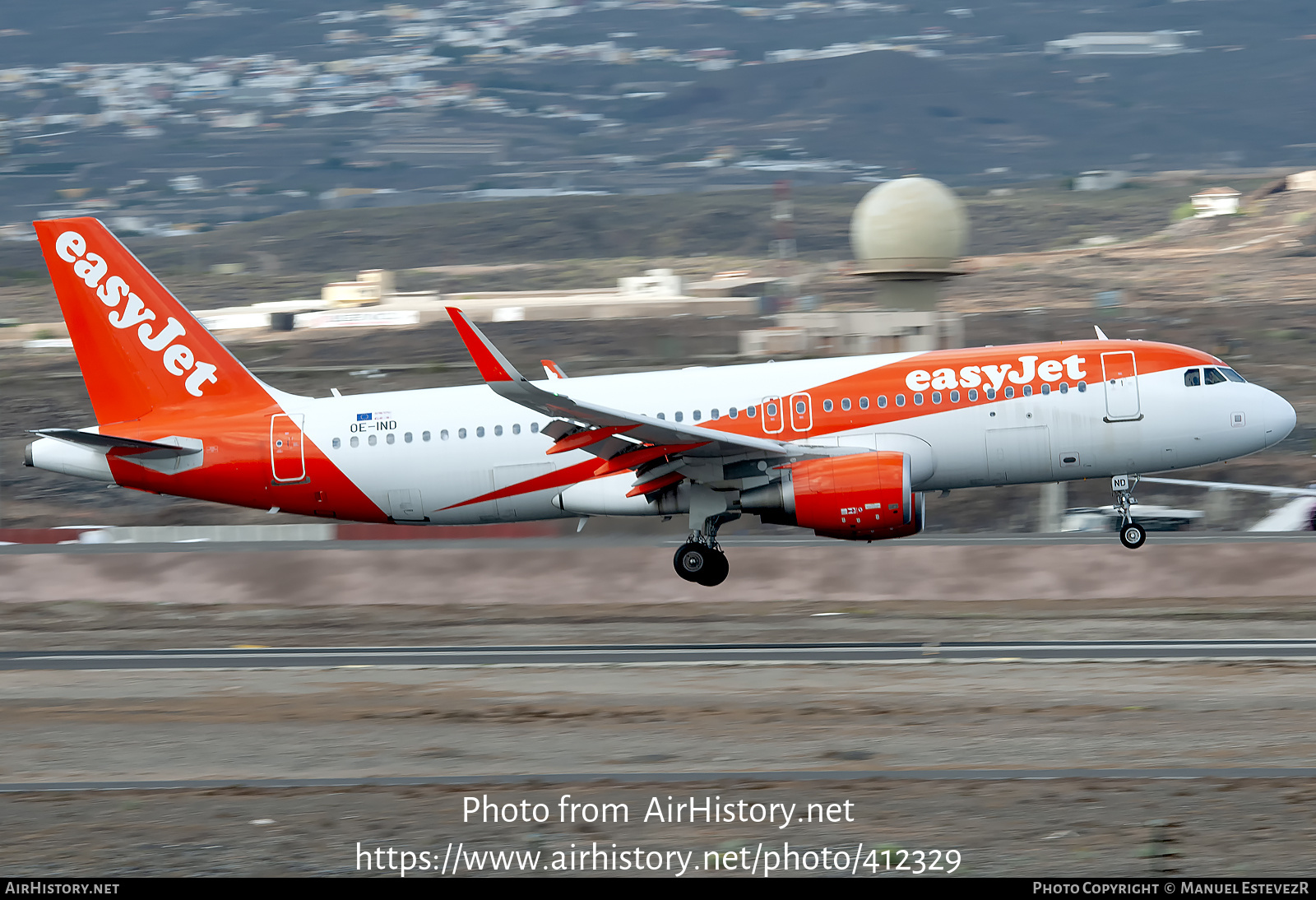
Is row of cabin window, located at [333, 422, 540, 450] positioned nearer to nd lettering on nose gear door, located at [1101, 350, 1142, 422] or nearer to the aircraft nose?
nd lettering on nose gear door, located at [1101, 350, 1142, 422]

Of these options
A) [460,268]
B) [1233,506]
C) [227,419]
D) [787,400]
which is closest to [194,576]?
[227,419]

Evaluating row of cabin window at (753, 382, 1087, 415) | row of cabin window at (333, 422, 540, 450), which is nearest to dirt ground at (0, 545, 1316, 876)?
row of cabin window at (333, 422, 540, 450)

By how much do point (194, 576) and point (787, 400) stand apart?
47.5ft

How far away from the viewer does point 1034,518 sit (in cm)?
4903

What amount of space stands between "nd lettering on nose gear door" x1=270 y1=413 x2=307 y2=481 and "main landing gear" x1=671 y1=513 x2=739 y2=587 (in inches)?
296

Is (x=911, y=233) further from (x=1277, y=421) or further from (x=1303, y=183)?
(x=1303, y=183)

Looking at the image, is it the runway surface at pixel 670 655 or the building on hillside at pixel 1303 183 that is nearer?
the runway surface at pixel 670 655

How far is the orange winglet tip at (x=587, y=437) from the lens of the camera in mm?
27469

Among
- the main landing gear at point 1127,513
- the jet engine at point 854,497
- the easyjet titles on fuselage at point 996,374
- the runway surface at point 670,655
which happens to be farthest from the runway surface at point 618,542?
the runway surface at point 670,655

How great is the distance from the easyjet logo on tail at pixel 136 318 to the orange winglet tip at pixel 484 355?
25.0 feet

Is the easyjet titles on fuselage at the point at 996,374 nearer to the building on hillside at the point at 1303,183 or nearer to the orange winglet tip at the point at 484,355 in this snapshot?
the orange winglet tip at the point at 484,355
